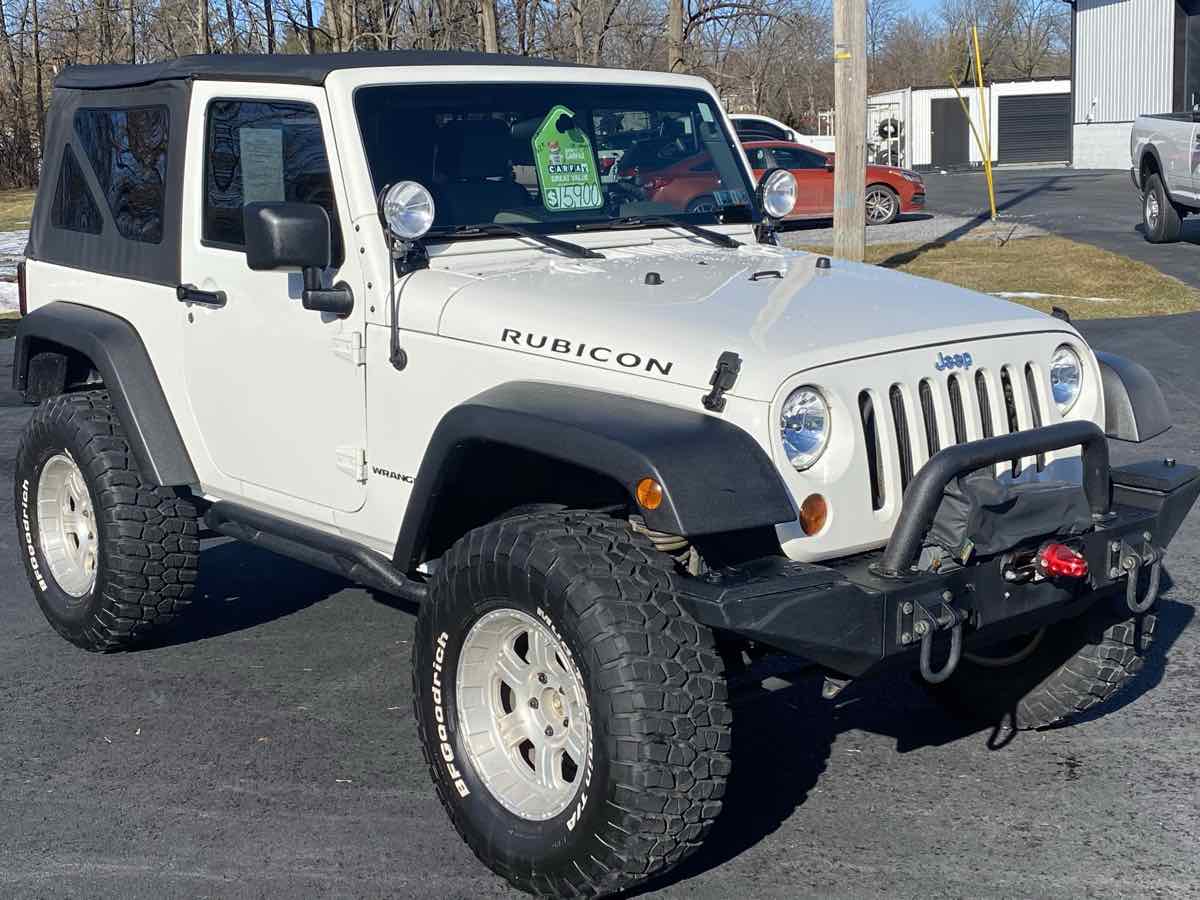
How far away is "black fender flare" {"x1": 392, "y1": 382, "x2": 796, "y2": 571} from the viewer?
338 centimetres

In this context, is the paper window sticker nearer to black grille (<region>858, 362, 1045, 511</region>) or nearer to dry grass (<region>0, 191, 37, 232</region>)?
black grille (<region>858, 362, 1045, 511</region>)

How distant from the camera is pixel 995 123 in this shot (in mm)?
51656

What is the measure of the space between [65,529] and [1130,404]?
13.0 feet

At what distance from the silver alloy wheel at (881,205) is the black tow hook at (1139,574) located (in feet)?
72.2

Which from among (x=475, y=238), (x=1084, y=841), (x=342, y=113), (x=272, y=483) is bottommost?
(x=1084, y=841)

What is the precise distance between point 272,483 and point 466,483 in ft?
3.41

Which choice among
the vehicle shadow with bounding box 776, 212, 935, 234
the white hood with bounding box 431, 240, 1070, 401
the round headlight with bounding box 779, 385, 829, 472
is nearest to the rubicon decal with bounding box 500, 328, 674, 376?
the white hood with bounding box 431, 240, 1070, 401

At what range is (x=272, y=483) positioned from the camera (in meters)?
5.01

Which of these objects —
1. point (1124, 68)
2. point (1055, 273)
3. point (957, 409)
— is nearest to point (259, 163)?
point (957, 409)

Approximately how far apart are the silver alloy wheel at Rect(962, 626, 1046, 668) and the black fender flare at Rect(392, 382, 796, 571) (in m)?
1.56

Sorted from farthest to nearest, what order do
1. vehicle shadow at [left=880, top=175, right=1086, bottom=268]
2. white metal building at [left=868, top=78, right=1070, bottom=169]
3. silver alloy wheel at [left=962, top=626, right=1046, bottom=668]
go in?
white metal building at [left=868, top=78, right=1070, bottom=169]
vehicle shadow at [left=880, top=175, right=1086, bottom=268]
silver alloy wheel at [left=962, top=626, right=1046, bottom=668]

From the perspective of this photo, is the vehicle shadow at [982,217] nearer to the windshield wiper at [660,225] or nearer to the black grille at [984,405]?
the windshield wiper at [660,225]

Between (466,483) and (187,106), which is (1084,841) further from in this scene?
(187,106)

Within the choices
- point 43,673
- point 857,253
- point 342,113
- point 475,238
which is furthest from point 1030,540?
point 857,253
